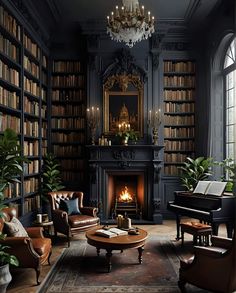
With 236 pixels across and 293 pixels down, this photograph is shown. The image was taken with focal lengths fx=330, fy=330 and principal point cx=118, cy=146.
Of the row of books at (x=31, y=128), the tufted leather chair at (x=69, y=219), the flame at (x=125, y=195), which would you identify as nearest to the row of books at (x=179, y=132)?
the flame at (x=125, y=195)

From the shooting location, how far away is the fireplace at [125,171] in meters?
7.50

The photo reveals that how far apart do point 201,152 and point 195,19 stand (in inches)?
120

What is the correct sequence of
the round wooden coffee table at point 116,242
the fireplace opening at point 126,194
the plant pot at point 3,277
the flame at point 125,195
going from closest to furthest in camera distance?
the plant pot at point 3,277, the round wooden coffee table at point 116,242, the fireplace opening at point 126,194, the flame at point 125,195

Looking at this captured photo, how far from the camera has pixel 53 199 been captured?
6156mm

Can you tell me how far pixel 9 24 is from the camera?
539cm

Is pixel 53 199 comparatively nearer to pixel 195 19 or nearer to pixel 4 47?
pixel 4 47

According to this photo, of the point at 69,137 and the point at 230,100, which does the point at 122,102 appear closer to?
the point at 69,137

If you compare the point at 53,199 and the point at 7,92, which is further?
the point at 53,199

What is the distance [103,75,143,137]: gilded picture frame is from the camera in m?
7.74

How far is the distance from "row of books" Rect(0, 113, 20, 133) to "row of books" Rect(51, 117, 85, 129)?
211cm

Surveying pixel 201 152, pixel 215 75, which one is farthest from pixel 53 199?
pixel 215 75

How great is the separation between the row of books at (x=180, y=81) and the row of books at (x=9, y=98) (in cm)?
371

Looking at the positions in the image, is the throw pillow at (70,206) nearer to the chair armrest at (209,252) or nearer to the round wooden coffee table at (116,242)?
the round wooden coffee table at (116,242)

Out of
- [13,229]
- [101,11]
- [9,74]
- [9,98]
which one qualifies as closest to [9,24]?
[9,74]
